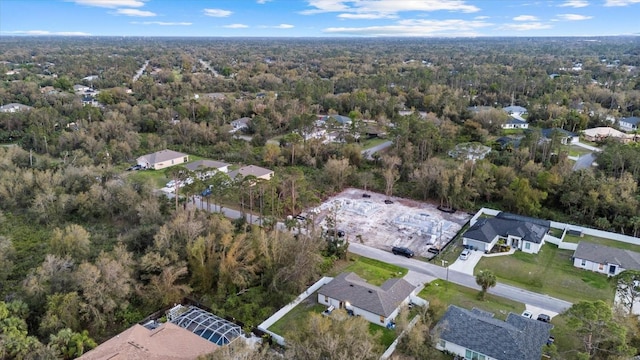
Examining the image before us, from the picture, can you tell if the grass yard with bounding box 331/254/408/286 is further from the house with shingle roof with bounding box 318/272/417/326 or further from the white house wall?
the white house wall

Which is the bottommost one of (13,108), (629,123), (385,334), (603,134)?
(385,334)

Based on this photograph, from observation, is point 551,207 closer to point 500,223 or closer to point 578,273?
point 500,223

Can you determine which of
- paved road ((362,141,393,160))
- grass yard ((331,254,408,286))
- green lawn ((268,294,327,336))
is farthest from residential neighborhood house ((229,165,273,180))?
green lawn ((268,294,327,336))

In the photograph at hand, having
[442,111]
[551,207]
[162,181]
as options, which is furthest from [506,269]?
[442,111]

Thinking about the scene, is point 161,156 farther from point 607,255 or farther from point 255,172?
point 607,255

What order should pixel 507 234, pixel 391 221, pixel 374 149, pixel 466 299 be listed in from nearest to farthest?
pixel 466 299
pixel 507 234
pixel 391 221
pixel 374 149

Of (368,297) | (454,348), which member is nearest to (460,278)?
(368,297)

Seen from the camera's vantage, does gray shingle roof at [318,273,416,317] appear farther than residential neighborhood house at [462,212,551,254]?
No
